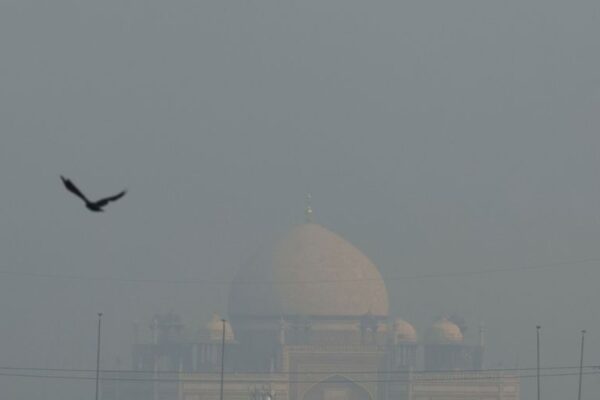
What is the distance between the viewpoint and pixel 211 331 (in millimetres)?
95625

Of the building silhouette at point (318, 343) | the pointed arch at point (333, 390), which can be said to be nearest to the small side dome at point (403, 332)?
the building silhouette at point (318, 343)

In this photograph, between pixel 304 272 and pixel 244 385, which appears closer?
pixel 244 385

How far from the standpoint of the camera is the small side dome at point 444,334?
96625 millimetres

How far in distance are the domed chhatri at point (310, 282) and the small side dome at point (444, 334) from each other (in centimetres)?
299

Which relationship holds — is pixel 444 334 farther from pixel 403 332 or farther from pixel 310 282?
pixel 310 282

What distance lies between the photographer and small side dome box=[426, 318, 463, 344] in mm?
96625

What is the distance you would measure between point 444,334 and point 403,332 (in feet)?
6.35

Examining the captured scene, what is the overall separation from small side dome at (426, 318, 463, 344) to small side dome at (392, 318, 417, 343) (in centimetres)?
76

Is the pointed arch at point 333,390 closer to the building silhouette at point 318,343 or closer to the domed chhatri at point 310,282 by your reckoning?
the building silhouette at point 318,343

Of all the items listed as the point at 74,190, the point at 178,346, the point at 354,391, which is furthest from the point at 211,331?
the point at 74,190

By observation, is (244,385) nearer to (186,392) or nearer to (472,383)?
(186,392)

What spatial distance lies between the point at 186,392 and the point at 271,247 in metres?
9.97

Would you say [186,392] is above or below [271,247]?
below

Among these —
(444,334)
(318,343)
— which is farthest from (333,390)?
(444,334)
